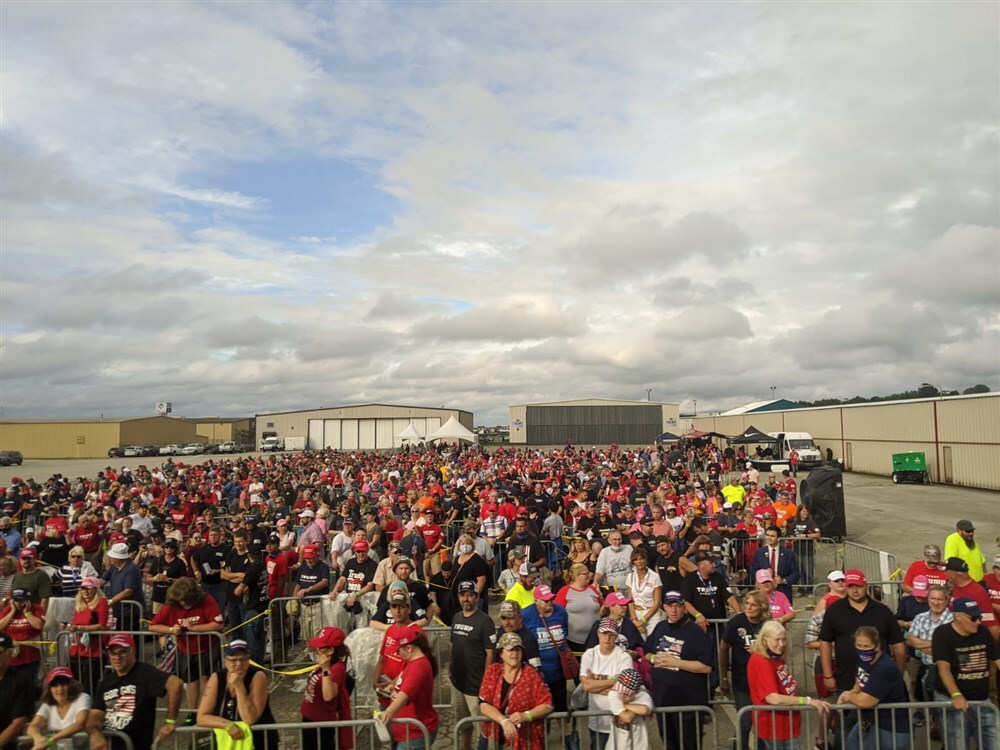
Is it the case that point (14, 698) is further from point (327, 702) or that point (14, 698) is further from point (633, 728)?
point (633, 728)

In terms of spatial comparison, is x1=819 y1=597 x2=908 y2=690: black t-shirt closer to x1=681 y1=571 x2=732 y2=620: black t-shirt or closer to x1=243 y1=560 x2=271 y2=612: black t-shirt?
x1=681 y1=571 x2=732 y2=620: black t-shirt

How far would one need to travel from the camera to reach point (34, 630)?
6516mm

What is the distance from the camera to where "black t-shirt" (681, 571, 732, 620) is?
6551 mm

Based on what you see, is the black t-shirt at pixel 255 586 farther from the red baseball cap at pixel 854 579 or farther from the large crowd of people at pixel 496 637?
the red baseball cap at pixel 854 579

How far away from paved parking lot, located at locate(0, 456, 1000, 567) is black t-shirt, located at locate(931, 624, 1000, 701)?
9.11m

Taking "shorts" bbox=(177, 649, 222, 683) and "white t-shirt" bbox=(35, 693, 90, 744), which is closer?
"white t-shirt" bbox=(35, 693, 90, 744)

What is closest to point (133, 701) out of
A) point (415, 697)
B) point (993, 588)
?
point (415, 697)

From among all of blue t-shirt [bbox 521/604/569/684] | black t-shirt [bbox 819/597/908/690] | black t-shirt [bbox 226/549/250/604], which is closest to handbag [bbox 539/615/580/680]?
blue t-shirt [bbox 521/604/569/684]

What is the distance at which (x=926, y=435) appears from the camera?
102ft

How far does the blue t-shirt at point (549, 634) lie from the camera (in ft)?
18.4

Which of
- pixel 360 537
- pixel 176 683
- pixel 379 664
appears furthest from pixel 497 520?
pixel 176 683

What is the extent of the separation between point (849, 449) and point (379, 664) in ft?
133

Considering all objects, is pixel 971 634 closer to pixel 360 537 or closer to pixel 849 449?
pixel 360 537

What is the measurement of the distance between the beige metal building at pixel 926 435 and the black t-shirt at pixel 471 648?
29.0 metres
